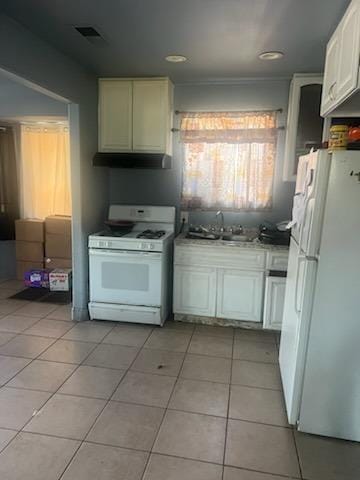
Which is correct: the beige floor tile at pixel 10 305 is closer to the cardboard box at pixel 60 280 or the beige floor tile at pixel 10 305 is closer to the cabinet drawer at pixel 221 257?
the cardboard box at pixel 60 280

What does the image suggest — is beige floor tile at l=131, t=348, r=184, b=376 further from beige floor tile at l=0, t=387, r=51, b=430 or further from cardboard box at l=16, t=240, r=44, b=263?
cardboard box at l=16, t=240, r=44, b=263

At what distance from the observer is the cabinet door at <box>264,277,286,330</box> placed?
10.3 feet

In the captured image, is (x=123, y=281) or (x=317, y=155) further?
(x=123, y=281)

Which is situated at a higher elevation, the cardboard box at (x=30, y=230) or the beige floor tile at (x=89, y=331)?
the cardboard box at (x=30, y=230)

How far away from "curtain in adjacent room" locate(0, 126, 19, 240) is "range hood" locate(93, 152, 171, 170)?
166 cm

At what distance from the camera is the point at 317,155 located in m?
1.84

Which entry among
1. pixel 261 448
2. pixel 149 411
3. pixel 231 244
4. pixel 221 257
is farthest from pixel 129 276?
pixel 261 448

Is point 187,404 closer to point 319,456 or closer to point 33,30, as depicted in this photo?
point 319,456

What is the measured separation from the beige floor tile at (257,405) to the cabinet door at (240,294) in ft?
3.15

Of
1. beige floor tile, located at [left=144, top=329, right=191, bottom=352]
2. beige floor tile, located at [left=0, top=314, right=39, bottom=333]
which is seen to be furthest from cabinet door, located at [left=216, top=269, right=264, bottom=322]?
beige floor tile, located at [left=0, top=314, right=39, bottom=333]

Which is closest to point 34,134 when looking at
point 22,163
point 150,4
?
point 22,163

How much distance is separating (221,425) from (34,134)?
3.99 metres

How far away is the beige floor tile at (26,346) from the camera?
2.85 meters

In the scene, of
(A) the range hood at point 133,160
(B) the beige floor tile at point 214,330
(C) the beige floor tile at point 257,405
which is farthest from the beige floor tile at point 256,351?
(A) the range hood at point 133,160
